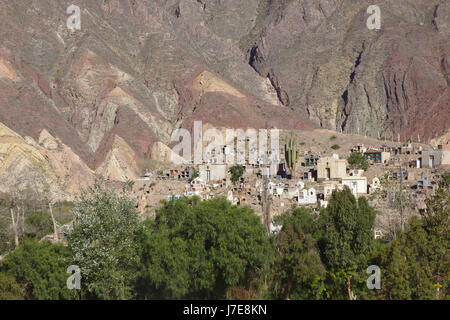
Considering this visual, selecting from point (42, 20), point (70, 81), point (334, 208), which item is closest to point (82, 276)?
point (334, 208)

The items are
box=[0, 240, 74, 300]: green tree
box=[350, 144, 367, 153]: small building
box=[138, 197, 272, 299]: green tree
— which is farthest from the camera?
box=[350, 144, 367, 153]: small building

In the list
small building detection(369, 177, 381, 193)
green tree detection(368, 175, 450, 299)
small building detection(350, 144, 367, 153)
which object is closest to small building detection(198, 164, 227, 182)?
small building detection(350, 144, 367, 153)

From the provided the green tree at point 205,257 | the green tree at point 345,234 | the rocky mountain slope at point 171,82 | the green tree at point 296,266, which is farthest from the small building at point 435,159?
the rocky mountain slope at point 171,82

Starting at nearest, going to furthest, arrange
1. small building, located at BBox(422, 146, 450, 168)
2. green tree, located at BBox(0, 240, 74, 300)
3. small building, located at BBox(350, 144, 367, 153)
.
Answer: green tree, located at BBox(0, 240, 74, 300)
small building, located at BBox(422, 146, 450, 168)
small building, located at BBox(350, 144, 367, 153)

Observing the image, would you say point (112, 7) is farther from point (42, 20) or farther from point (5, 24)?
point (5, 24)

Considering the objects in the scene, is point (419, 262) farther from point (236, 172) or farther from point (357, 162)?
point (236, 172)

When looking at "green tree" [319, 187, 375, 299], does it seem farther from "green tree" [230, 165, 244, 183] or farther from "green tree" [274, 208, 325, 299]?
"green tree" [230, 165, 244, 183]

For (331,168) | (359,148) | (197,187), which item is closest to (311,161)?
(359,148)
